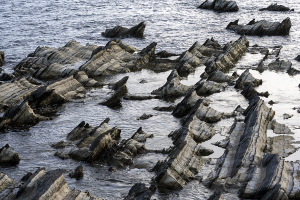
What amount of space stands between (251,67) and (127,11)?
92.8 ft

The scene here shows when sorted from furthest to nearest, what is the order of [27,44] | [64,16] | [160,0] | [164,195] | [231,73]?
1. [160,0]
2. [64,16]
3. [27,44]
4. [231,73]
5. [164,195]

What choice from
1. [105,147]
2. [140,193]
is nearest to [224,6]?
[105,147]

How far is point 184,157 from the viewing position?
13484 mm

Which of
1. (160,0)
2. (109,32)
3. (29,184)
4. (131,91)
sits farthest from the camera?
(160,0)

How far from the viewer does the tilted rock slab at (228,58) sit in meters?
25.8

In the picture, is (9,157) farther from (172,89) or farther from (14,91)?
(172,89)

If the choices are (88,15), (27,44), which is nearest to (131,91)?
(27,44)

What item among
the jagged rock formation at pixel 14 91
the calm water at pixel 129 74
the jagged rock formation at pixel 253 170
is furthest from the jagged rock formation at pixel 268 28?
the jagged rock formation at pixel 14 91

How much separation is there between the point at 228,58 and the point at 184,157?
51.8ft

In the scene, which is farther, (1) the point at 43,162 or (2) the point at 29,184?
(1) the point at 43,162

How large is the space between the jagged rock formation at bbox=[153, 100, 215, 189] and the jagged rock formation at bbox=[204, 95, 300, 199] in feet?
2.58

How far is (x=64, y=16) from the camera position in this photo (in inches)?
1901

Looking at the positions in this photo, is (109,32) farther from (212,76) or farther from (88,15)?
(212,76)

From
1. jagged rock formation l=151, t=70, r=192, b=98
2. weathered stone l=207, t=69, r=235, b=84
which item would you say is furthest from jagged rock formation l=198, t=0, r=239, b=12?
jagged rock formation l=151, t=70, r=192, b=98
